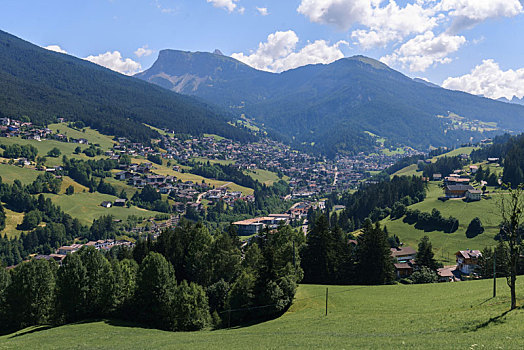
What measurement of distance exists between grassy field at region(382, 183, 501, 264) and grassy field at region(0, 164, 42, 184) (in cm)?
14752

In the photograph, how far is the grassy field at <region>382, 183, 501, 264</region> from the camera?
8544 cm

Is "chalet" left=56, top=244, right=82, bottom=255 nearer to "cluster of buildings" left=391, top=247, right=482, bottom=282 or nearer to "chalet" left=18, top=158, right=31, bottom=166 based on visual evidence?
"chalet" left=18, top=158, right=31, bottom=166

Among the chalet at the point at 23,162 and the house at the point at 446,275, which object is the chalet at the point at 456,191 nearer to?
the house at the point at 446,275

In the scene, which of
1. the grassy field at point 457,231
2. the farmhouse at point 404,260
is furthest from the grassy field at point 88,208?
the farmhouse at point 404,260

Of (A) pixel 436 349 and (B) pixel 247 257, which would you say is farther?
(B) pixel 247 257

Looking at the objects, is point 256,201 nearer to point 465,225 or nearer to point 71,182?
point 71,182

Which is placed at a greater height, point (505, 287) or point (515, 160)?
point (515, 160)

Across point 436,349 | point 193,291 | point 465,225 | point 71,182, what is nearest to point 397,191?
point 465,225

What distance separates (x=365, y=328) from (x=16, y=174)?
176m

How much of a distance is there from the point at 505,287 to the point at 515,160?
4268 inches

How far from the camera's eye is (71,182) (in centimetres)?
17700

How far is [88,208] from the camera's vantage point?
155250mm

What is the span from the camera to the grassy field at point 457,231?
85.4m

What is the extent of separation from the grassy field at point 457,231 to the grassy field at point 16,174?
148m
